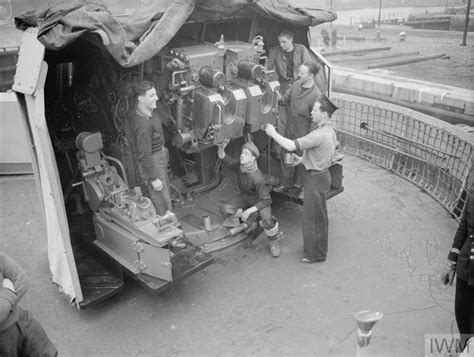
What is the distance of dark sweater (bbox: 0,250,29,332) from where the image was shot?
299 centimetres

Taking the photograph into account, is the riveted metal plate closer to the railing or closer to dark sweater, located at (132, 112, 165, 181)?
dark sweater, located at (132, 112, 165, 181)

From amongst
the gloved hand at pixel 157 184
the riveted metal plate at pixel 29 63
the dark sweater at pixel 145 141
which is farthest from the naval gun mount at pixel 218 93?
the riveted metal plate at pixel 29 63

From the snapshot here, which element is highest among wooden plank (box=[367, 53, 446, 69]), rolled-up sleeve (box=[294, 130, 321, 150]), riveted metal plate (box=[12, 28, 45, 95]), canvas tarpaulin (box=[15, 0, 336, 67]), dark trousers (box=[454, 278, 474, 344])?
canvas tarpaulin (box=[15, 0, 336, 67])

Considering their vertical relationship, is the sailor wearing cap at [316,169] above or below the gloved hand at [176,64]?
below

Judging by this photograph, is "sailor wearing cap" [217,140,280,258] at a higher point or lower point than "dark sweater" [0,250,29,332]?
lower

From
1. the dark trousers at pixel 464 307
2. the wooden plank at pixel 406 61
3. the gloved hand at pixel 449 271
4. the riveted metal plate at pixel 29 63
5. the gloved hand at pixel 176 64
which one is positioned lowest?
the dark trousers at pixel 464 307

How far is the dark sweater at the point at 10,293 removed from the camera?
9.81ft

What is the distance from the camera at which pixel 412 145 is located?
24.2 feet

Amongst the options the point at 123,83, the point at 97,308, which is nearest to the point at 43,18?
the point at 123,83

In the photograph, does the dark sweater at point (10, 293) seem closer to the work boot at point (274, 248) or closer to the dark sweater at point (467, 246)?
the work boot at point (274, 248)

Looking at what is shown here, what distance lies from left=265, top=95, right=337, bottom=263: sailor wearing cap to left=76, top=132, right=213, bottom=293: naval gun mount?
50.4 inches

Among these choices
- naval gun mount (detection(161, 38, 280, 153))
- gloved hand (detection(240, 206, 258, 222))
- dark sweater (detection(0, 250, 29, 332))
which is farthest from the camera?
gloved hand (detection(240, 206, 258, 222))

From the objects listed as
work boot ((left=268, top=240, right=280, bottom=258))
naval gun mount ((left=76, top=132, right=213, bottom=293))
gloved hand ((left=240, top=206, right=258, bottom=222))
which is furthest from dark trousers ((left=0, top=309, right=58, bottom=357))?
work boot ((left=268, top=240, right=280, bottom=258))

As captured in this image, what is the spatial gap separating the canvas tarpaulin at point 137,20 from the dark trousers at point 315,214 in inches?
80.8
